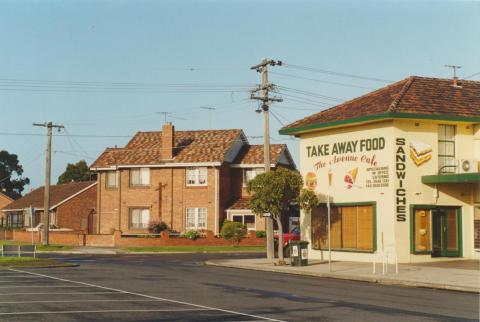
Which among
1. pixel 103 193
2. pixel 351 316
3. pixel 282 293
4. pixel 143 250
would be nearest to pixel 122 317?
pixel 351 316

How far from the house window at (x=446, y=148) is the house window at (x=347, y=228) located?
3.90 meters

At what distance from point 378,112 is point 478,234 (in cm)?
738

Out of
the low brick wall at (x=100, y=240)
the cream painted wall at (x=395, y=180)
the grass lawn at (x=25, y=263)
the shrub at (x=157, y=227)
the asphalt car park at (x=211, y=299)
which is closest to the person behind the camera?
the asphalt car park at (x=211, y=299)

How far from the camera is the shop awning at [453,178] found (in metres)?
29.2

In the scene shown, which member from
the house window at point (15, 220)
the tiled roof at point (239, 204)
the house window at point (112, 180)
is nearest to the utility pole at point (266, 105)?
the tiled roof at point (239, 204)

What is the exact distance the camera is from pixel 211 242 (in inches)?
1951

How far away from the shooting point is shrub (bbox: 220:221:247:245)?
48.2 metres

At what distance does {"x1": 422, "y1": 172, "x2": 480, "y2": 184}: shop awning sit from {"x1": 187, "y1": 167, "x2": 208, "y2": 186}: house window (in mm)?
25786

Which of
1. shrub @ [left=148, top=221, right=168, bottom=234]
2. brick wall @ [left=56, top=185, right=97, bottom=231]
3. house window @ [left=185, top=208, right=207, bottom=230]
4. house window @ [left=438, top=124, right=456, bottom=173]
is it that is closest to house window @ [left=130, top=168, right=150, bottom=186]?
shrub @ [left=148, top=221, right=168, bottom=234]

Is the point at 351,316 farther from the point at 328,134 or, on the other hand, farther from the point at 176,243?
the point at 176,243

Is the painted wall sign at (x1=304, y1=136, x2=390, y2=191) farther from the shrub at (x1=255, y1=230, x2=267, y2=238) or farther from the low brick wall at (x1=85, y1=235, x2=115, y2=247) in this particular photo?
the low brick wall at (x1=85, y1=235, x2=115, y2=247)

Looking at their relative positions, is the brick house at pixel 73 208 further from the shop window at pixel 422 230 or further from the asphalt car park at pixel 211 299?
Answer: the asphalt car park at pixel 211 299

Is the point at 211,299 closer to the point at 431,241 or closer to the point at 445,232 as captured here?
the point at 431,241

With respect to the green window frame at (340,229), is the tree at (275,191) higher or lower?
higher
